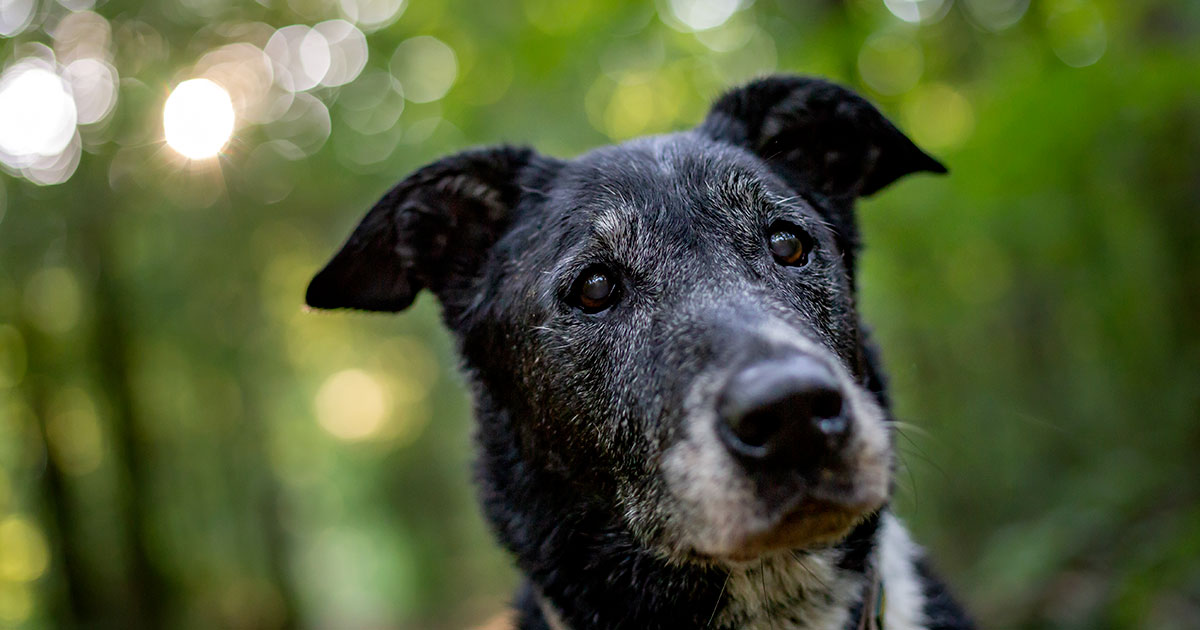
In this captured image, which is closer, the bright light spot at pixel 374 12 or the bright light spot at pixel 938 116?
the bright light spot at pixel 938 116

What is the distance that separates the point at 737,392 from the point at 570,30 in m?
5.64

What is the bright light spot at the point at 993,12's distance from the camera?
913 centimetres

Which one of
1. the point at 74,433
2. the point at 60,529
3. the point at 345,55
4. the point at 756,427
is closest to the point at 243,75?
the point at 345,55

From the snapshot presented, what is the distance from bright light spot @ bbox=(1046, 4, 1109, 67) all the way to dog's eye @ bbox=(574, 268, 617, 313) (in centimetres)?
688

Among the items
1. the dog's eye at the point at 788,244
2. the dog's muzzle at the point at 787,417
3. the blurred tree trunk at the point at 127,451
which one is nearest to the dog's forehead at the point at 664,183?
the dog's eye at the point at 788,244

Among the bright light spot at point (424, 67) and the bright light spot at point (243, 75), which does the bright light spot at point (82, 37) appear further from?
the bright light spot at point (424, 67)

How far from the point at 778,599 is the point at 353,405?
2604 centimetres

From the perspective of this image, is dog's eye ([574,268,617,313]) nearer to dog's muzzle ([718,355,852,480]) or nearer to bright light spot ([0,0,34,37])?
dog's muzzle ([718,355,852,480])

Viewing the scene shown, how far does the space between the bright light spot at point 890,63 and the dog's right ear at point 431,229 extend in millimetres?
4076

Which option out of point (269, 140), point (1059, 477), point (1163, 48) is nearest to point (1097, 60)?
point (1163, 48)

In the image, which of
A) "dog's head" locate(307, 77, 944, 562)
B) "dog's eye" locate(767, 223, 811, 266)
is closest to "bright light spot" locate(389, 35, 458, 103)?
"dog's head" locate(307, 77, 944, 562)

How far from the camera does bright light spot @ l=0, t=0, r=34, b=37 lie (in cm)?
640

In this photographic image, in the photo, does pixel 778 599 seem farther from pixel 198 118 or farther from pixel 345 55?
pixel 345 55

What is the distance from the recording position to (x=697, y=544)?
2.36 meters
